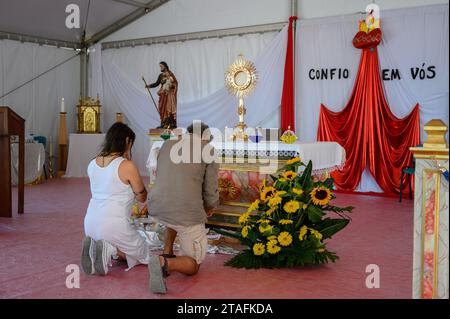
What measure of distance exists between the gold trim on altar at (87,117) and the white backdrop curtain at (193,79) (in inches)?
28.9

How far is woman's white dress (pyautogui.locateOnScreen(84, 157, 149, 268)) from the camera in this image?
3.89 meters

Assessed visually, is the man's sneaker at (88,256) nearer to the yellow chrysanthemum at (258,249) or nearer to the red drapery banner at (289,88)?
the yellow chrysanthemum at (258,249)

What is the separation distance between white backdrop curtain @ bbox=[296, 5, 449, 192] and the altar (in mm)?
3476

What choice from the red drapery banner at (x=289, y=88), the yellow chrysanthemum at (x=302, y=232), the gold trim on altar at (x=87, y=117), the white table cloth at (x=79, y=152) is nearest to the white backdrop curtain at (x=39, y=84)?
the gold trim on altar at (x=87, y=117)

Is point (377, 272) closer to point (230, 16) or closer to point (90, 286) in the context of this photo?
point (90, 286)

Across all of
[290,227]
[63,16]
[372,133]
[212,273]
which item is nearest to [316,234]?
[290,227]

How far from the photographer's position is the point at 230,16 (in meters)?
10.3

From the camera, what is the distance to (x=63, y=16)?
10719mm

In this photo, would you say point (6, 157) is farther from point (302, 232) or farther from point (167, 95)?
point (302, 232)

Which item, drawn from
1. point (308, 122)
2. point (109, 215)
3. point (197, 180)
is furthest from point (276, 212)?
point (308, 122)

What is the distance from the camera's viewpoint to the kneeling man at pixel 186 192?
12.4ft

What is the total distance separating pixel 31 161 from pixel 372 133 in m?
6.19

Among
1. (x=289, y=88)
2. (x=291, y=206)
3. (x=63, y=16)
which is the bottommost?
(x=291, y=206)

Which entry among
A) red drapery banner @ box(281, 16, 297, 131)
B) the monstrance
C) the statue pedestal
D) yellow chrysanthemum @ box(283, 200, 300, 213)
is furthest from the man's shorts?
red drapery banner @ box(281, 16, 297, 131)
